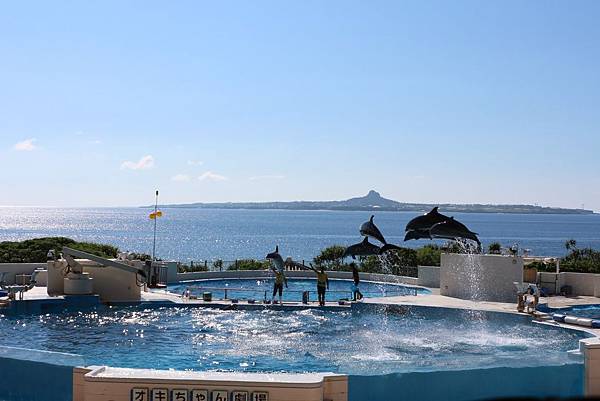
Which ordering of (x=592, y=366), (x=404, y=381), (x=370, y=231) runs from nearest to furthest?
(x=404, y=381) < (x=592, y=366) < (x=370, y=231)

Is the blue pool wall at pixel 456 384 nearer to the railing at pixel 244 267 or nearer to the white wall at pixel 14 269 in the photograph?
the white wall at pixel 14 269

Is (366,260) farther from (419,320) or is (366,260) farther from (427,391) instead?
(427,391)

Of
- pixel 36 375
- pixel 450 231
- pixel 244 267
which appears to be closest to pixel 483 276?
pixel 450 231

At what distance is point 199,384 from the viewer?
7887mm

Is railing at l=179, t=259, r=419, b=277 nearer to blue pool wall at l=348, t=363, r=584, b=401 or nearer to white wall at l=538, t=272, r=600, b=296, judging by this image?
white wall at l=538, t=272, r=600, b=296

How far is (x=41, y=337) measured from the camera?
15.6 m

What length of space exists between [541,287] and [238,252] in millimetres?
81398

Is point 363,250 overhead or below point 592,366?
overhead

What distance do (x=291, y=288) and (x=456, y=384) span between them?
1666 centimetres

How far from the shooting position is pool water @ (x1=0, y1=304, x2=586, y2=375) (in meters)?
12.8

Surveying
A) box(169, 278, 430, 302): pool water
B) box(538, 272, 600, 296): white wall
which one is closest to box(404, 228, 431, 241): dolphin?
box(169, 278, 430, 302): pool water

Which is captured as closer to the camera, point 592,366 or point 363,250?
point 592,366

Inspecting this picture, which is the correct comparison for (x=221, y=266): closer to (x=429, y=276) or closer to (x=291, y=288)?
(x=291, y=288)

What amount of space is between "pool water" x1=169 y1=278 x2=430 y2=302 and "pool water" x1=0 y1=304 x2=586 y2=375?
2.81 metres
